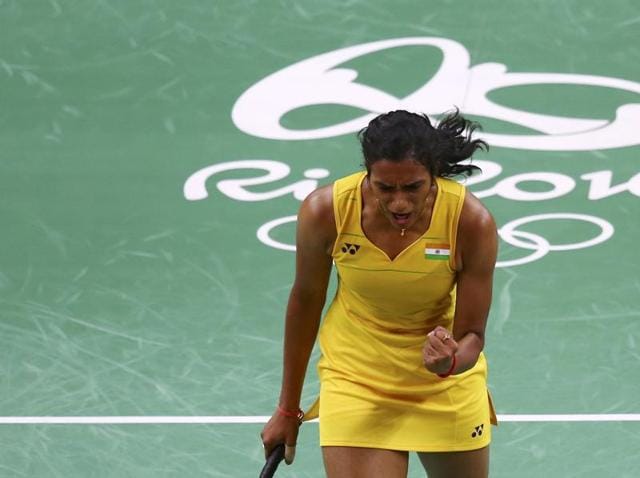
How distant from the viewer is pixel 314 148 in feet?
28.1

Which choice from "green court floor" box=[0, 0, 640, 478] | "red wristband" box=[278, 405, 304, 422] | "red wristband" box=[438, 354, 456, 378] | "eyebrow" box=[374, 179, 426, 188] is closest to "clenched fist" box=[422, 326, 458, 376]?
"red wristband" box=[438, 354, 456, 378]

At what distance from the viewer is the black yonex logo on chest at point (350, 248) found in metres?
4.51

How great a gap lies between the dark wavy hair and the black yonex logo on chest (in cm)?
27

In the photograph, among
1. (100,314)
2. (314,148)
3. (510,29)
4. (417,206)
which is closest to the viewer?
(417,206)

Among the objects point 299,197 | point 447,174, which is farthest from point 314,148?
point 447,174

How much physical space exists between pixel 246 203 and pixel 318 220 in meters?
3.76

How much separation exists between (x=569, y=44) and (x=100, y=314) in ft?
11.7

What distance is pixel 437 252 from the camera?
4.47 metres

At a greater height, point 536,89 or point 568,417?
point 536,89

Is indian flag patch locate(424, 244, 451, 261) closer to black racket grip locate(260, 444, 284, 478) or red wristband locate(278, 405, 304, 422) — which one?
red wristband locate(278, 405, 304, 422)

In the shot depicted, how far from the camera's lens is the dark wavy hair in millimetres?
4277

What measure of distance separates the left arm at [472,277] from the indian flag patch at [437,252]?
0.04 m

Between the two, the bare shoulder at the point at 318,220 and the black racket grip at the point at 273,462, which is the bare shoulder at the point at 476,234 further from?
the black racket grip at the point at 273,462

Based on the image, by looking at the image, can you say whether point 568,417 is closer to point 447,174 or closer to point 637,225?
point 637,225
